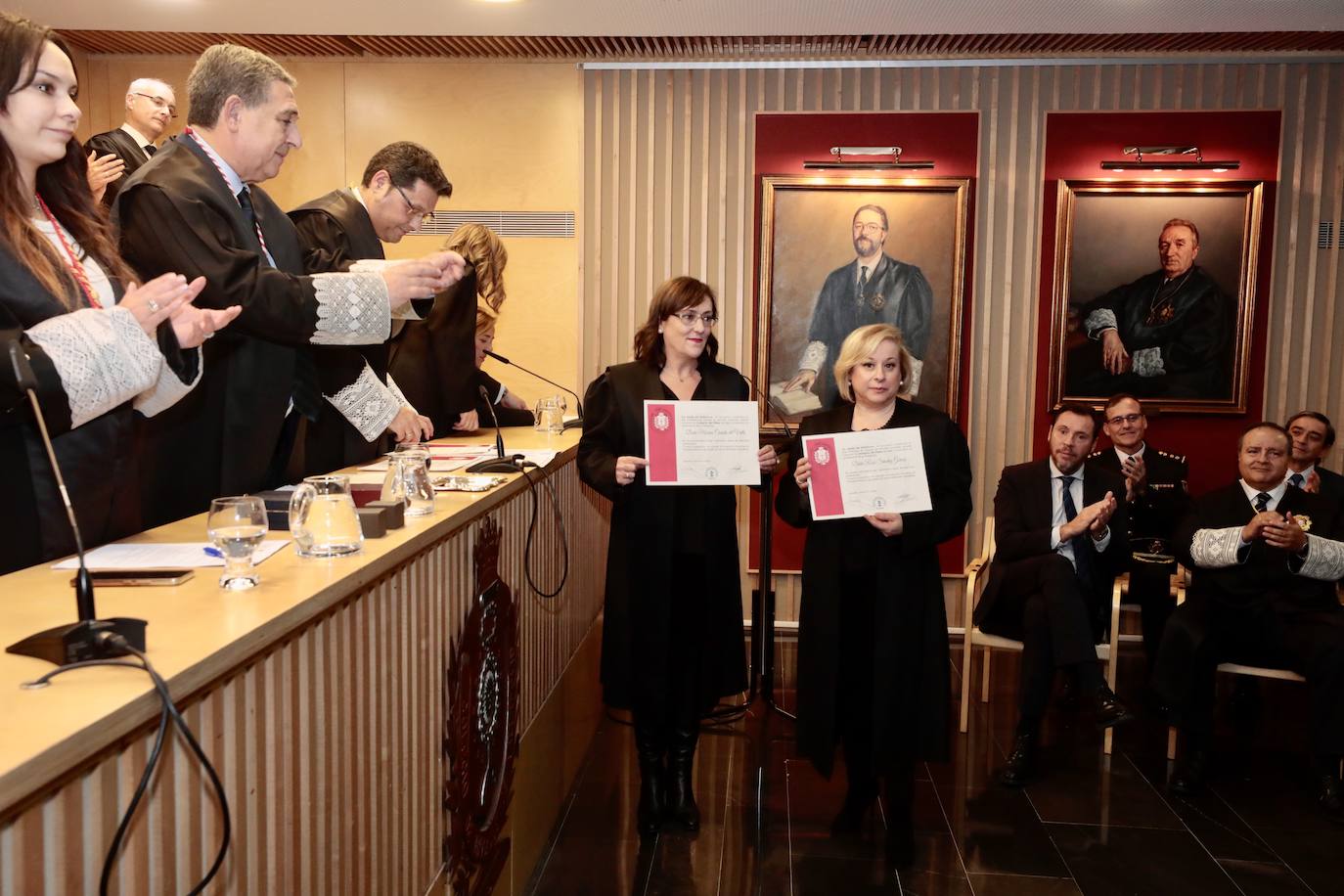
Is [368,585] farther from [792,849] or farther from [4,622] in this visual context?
[792,849]

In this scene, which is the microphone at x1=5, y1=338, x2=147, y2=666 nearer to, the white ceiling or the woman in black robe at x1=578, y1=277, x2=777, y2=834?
the woman in black robe at x1=578, y1=277, x2=777, y2=834

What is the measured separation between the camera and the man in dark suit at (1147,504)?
470cm

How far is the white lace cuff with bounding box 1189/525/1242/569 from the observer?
156 inches

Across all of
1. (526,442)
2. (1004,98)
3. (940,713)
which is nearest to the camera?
(940,713)

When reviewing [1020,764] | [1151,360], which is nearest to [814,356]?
[1151,360]

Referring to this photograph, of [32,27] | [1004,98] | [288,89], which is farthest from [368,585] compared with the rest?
A: [1004,98]

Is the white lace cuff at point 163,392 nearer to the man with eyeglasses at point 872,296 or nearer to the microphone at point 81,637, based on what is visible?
the microphone at point 81,637

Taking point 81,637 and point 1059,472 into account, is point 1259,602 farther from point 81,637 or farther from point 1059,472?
point 81,637

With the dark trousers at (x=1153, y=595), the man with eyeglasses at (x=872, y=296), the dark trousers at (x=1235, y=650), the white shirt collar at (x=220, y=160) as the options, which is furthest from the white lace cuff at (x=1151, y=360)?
the white shirt collar at (x=220, y=160)

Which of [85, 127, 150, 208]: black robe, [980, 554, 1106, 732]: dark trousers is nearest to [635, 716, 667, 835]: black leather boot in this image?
[980, 554, 1106, 732]: dark trousers

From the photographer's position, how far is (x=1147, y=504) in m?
4.95

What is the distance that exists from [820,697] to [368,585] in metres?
1.78

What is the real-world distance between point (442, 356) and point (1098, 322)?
3.76m

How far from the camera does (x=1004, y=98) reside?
19.0 ft
